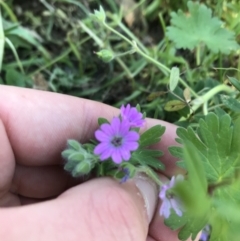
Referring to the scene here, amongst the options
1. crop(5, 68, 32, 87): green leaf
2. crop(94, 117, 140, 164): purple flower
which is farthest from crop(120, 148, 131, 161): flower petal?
crop(5, 68, 32, 87): green leaf

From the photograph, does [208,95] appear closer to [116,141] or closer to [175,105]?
[175,105]

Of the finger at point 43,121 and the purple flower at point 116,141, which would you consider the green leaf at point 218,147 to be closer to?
the purple flower at point 116,141

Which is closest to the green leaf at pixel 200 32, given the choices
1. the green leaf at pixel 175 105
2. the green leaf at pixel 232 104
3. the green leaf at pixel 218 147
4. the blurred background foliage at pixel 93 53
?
the blurred background foliage at pixel 93 53

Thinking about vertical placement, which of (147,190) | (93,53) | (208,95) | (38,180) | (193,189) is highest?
(193,189)

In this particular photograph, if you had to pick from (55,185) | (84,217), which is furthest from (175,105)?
(84,217)

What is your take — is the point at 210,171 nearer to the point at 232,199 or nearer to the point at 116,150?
the point at 232,199

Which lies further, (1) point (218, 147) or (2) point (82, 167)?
(1) point (218, 147)

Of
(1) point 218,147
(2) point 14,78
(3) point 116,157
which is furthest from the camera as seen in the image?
(2) point 14,78
